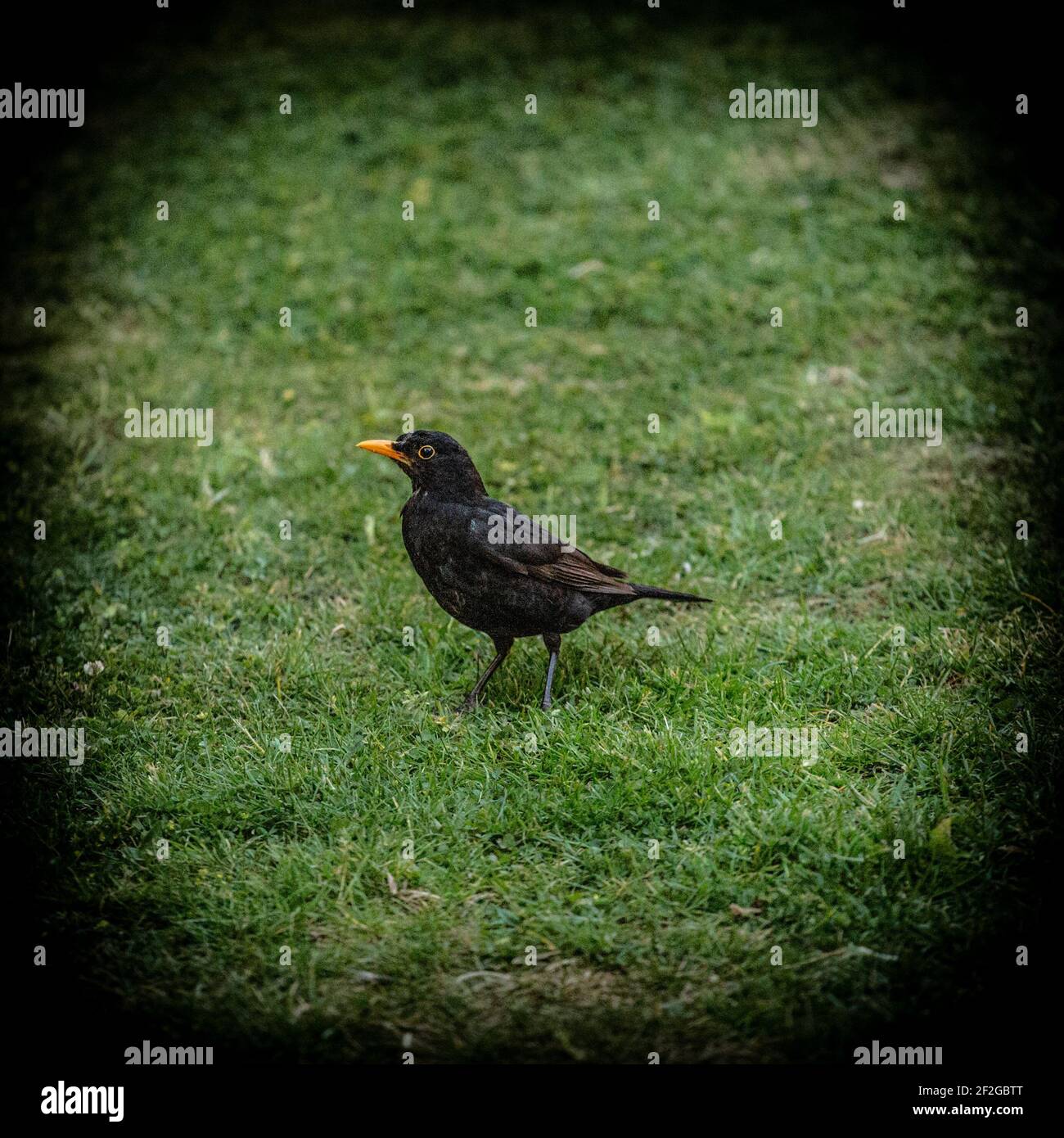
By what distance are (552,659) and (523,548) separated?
1.90 feet

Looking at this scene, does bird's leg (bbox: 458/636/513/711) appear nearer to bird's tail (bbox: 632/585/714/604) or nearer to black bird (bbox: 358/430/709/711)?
black bird (bbox: 358/430/709/711)

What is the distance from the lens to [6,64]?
422 inches

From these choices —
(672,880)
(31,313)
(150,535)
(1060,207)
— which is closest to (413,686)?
(672,880)

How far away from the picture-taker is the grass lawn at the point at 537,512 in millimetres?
4434

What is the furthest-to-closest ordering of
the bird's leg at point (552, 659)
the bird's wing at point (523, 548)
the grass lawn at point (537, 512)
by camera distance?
the bird's leg at point (552, 659), the bird's wing at point (523, 548), the grass lawn at point (537, 512)

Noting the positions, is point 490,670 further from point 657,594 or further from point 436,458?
point 436,458

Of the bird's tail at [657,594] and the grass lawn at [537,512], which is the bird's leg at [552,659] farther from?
the bird's tail at [657,594]

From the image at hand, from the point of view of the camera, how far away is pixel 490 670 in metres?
5.71

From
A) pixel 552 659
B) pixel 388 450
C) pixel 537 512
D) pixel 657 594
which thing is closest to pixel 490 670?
pixel 552 659

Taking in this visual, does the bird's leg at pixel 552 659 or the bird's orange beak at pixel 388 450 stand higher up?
the bird's orange beak at pixel 388 450

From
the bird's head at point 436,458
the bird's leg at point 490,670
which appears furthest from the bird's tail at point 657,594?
the bird's head at point 436,458

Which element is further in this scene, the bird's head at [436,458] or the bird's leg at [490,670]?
the bird's leg at [490,670]

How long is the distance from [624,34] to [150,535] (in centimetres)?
825

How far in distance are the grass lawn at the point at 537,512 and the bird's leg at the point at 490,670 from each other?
0.33ft
